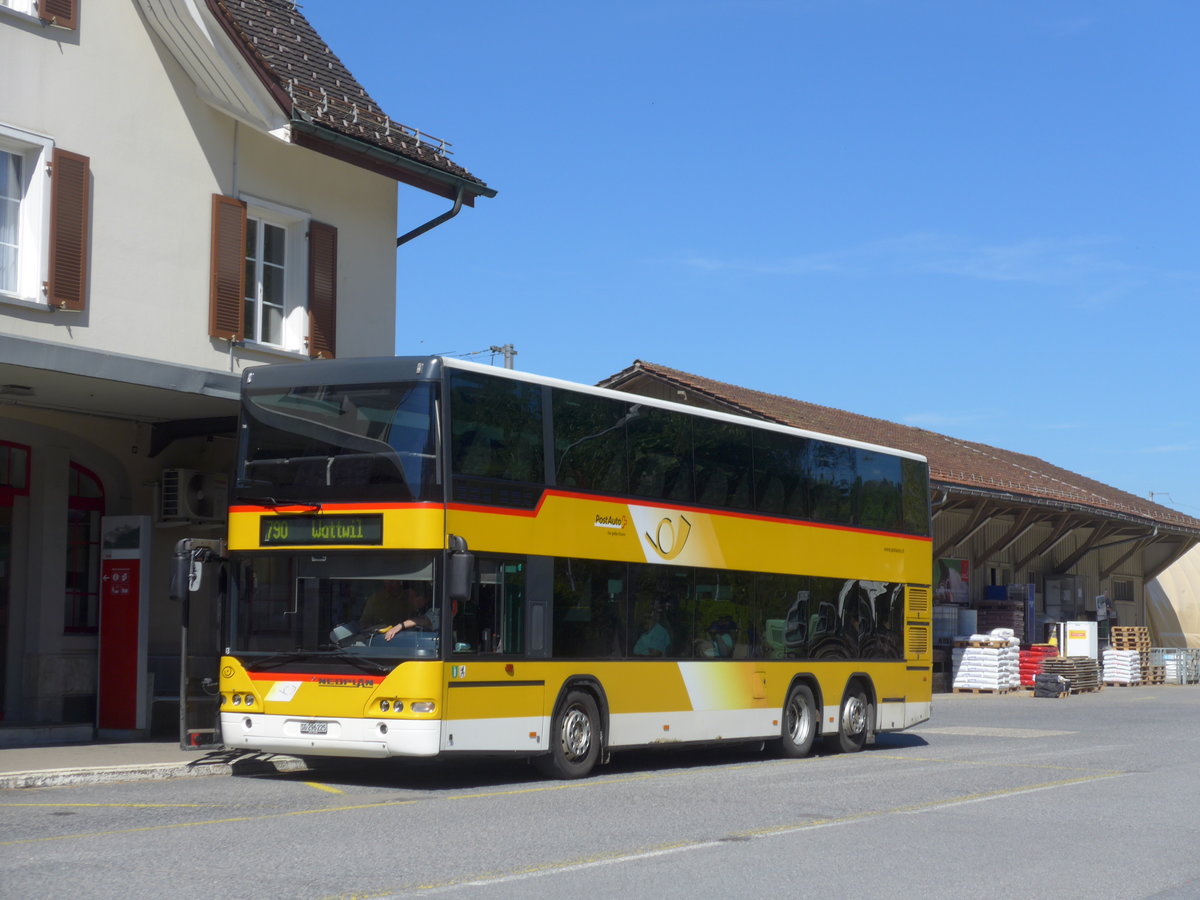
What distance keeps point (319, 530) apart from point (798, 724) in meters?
7.50

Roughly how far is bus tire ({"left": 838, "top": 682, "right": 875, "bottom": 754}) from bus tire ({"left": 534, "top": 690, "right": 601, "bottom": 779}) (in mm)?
5188

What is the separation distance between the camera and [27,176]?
15.6 meters

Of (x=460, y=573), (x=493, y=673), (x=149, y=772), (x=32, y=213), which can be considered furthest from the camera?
(x=32, y=213)

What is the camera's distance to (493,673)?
13.5 metres

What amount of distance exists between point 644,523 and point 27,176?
7487mm

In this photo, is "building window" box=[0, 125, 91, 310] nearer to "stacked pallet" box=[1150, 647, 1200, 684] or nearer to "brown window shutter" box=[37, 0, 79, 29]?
"brown window shutter" box=[37, 0, 79, 29]

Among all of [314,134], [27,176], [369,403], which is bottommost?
[369,403]

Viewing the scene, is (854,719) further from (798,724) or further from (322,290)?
(322,290)

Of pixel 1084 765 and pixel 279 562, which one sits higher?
pixel 279 562

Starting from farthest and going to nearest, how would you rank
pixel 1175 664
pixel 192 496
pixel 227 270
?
pixel 1175 664 → pixel 192 496 → pixel 227 270

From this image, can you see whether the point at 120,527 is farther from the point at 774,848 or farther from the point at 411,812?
the point at 774,848

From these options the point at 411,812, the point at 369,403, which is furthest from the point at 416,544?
the point at 411,812

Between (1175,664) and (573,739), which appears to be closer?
(573,739)

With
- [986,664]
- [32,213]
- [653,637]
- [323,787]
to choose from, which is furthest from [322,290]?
[986,664]
